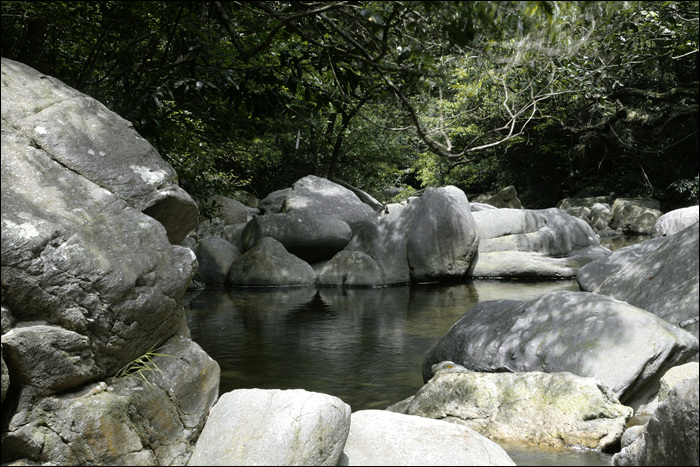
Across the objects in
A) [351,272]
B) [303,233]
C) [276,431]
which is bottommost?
[351,272]

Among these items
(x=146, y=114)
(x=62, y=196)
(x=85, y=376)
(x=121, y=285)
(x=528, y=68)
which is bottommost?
(x=85, y=376)

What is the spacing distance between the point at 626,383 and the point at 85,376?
389cm

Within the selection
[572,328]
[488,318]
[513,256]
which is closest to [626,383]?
[572,328]

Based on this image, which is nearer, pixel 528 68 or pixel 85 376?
pixel 85 376

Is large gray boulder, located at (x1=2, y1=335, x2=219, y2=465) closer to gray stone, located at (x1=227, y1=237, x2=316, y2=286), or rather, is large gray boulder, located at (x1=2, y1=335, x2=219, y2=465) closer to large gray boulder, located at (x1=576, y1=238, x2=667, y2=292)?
large gray boulder, located at (x1=576, y1=238, x2=667, y2=292)

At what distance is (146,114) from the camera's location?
550 cm

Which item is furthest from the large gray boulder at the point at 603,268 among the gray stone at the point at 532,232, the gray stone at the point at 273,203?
the gray stone at the point at 273,203

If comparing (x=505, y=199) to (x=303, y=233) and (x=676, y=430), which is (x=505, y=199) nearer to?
(x=303, y=233)

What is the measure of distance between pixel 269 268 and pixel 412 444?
10.3 metres

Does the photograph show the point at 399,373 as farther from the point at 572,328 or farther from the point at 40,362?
the point at 40,362

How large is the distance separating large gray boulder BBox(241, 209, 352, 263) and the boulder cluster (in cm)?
866

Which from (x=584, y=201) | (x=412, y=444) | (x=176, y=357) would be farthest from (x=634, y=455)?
(x=584, y=201)

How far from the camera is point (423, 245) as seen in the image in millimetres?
14047

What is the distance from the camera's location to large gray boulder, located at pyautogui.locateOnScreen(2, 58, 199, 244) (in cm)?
353
